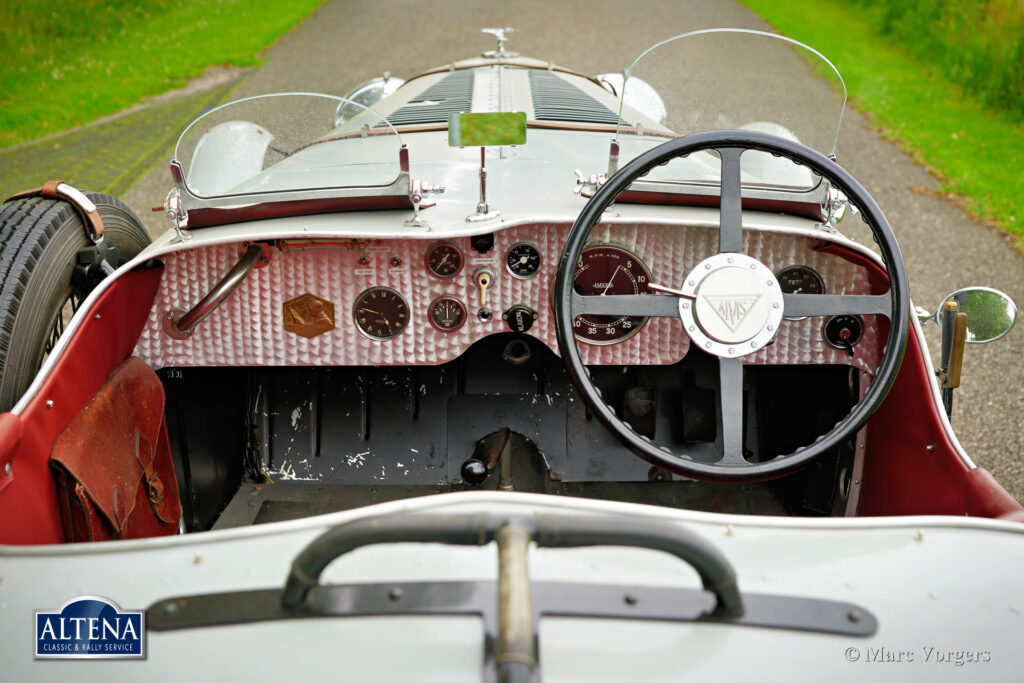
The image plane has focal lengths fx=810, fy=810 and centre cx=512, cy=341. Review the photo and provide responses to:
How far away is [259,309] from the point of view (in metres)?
2.30

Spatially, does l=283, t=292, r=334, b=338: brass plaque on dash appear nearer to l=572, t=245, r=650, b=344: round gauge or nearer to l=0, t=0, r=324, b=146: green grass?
l=572, t=245, r=650, b=344: round gauge

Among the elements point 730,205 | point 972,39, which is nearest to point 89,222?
point 730,205

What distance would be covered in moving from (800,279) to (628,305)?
2.09 ft

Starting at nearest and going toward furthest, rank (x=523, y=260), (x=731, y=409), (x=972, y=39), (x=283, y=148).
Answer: (x=731, y=409), (x=523, y=260), (x=283, y=148), (x=972, y=39)

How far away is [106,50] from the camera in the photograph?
927cm

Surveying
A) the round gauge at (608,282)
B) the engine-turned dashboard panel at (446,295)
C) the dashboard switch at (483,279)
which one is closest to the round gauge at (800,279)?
the engine-turned dashboard panel at (446,295)

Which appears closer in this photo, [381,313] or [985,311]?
[985,311]

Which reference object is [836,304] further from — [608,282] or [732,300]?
[608,282]

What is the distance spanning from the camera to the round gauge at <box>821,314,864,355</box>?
2.23 metres

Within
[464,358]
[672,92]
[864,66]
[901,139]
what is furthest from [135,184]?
[864,66]

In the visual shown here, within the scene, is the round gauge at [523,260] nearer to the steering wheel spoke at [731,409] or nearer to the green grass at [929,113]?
the steering wheel spoke at [731,409]

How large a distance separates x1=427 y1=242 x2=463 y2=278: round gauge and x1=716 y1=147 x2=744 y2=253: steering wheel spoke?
730 mm

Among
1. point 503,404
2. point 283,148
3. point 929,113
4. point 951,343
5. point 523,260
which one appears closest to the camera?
point 951,343

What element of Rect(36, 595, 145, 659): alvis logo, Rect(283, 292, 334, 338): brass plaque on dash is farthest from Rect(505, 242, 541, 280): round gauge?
Rect(36, 595, 145, 659): alvis logo
